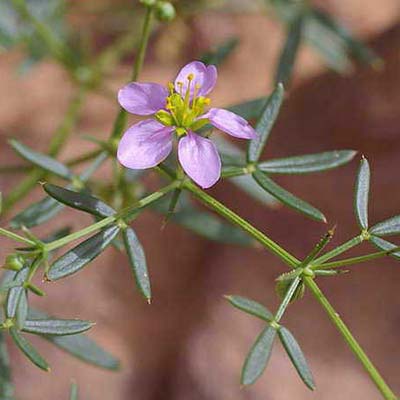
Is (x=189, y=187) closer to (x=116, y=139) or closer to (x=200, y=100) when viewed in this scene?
(x=200, y=100)

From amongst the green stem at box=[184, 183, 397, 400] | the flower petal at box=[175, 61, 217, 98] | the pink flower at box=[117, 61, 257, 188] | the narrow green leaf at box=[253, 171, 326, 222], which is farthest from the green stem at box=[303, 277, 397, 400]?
the flower petal at box=[175, 61, 217, 98]

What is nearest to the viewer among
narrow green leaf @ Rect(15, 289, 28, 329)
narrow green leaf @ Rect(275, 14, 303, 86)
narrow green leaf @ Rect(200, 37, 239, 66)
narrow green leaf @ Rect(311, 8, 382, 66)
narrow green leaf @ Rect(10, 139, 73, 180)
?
narrow green leaf @ Rect(15, 289, 28, 329)

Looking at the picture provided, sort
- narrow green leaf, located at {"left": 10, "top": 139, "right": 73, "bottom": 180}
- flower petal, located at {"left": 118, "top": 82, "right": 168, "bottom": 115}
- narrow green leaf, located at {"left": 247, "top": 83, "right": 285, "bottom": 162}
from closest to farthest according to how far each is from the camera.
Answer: flower petal, located at {"left": 118, "top": 82, "right": 168, "bottom": 115} < narrow green leaf, located at {"left": 247, "top": 83, "right": 285, "bottom": 162} < narrow green leaf, located at {"left": 10, "top": 139, "right": 73, "bottom": 180}

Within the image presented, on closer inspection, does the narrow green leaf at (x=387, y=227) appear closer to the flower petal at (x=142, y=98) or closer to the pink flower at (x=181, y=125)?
the pink flower at (x=181, y=125)

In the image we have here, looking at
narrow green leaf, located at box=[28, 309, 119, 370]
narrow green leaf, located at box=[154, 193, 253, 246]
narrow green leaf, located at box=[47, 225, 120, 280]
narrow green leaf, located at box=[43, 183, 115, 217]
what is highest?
narrow green leaf, located at box=[154, 193, 253, 246]

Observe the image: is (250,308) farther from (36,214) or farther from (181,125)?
(36,214)

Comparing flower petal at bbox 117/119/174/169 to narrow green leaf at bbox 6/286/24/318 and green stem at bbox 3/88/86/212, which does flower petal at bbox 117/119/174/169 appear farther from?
green stem at bbox 3/88/86/212

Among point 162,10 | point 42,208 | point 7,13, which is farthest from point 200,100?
point 7,13

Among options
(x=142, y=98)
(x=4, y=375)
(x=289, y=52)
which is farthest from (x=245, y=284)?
(x=142, y=98)
